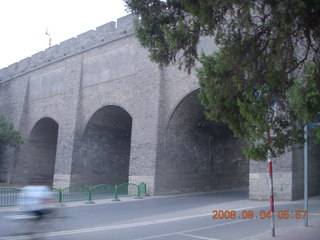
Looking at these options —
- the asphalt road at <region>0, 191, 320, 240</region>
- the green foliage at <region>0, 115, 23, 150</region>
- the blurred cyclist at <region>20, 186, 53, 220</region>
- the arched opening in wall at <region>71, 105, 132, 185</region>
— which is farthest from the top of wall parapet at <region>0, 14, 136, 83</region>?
the blurred cyclist at <region>20, 186, 53, 220</region>

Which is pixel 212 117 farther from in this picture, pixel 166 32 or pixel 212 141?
pixel 212 141

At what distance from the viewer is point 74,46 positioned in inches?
958

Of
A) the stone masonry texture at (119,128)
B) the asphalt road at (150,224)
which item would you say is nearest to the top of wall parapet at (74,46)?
the stone masonry texture at (119,128)

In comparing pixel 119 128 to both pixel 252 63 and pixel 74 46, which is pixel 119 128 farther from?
pixel 252 63

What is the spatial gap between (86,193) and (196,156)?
22.1 feet

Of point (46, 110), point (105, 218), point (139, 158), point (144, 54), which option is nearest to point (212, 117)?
point (105, 218)

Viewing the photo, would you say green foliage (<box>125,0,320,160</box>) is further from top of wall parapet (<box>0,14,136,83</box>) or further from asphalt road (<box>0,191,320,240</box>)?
top of wall parapet (<box>0,14,136,83</box>)

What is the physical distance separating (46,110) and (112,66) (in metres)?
7.40

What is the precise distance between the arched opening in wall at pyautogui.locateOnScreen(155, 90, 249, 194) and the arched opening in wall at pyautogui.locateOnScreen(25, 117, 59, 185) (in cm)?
1219

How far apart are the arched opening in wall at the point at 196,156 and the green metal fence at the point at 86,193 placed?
1.20m

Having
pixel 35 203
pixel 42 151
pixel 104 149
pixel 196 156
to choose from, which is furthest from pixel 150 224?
pixel 42 151

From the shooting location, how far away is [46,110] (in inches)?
1019
